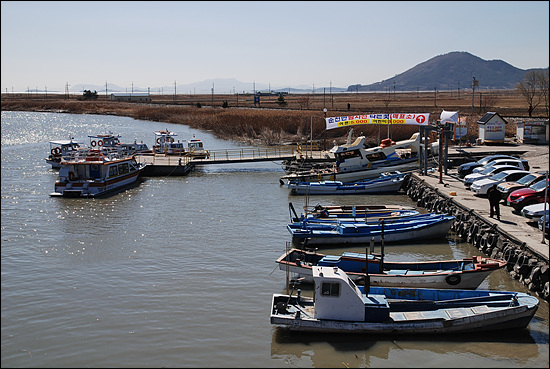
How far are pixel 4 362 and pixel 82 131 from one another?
8472 cm

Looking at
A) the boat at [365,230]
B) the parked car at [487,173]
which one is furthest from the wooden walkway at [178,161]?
the boat at [365,230]

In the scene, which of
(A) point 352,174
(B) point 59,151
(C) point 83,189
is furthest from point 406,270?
(B) point 59,151

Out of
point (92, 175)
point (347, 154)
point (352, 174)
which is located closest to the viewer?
point (92, 175)

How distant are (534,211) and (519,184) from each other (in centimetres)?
557

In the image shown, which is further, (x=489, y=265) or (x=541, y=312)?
(x=489, y=265)

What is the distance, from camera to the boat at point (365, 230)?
27.2 metres

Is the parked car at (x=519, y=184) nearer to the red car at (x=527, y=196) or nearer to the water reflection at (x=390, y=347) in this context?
the red car at (x=527, y=196)

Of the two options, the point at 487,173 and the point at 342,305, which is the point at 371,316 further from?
the point at 487,173

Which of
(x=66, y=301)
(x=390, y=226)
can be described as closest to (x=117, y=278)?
(x=66, y=301)

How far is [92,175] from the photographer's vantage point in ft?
142

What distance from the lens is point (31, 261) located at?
25.3 meters

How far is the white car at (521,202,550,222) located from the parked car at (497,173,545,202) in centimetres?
398

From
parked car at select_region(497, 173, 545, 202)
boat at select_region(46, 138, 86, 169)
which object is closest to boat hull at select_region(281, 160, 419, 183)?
parked car at select_region(497, 173, 545, 202)

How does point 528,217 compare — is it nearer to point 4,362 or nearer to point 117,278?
point 117,278
